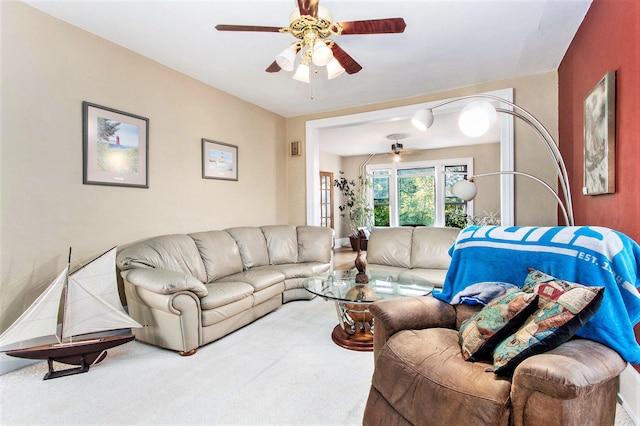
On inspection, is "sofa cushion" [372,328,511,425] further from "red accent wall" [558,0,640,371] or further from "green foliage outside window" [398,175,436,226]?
"green foliage outside window" [398,175,436,226]

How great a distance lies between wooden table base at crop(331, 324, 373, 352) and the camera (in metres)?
2.43

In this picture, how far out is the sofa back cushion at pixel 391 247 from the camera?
3738 mm

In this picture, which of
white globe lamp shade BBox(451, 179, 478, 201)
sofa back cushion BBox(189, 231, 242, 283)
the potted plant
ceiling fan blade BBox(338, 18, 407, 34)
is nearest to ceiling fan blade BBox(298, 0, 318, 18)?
ceiling fan blade BBox(338, 18, 407, 34)

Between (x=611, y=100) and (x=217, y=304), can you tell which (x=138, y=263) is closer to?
(x=217, y=304)

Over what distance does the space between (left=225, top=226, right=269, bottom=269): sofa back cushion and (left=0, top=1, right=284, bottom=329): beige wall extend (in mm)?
367

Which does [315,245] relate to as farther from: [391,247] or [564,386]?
[564,386]

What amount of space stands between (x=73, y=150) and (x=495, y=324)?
316 cm

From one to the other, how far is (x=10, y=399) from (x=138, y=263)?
106 centimetres

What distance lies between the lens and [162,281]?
232 cm

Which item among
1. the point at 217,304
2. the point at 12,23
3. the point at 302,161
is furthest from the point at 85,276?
the point at 302,161

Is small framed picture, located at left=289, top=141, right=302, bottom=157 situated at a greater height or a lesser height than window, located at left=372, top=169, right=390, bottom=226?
greater

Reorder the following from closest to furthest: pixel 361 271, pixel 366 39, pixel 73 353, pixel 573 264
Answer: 1. pixel 573 264
2. pixel 73 353
3. pixel 366 39
4. pixel 361 271

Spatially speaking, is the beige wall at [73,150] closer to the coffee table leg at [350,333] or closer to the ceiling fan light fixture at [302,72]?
the ceiling fan light fixture at [302,72]

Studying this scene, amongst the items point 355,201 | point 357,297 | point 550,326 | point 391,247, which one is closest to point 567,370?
point 550,326
